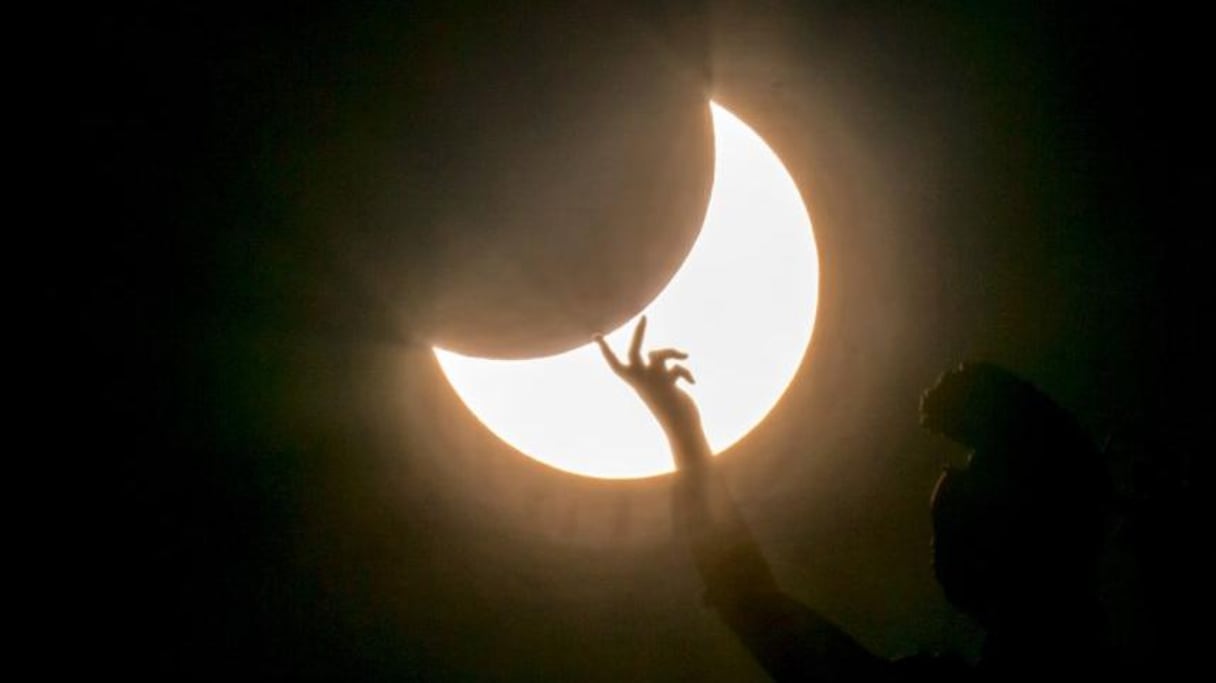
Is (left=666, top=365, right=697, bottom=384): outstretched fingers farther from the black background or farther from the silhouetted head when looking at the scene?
the silhouetted head

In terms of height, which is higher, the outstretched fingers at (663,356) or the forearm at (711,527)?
the outstretched fingers at (663,356)

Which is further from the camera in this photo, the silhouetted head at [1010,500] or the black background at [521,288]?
the black background at [521,288]

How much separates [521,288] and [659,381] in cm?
19

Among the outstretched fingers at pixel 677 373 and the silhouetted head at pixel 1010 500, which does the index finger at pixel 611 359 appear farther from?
the silhouetted head at pixel 1010 500

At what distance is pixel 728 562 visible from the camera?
0.96 meters

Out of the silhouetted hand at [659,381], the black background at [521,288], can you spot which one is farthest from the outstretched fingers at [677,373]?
the black background at [521,288]

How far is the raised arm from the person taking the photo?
0.93 m

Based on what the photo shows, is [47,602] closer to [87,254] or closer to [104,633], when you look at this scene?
[104,633]

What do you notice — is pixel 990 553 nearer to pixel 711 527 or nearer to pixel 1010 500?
pixel 1010 500

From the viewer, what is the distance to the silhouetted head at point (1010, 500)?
0.94m

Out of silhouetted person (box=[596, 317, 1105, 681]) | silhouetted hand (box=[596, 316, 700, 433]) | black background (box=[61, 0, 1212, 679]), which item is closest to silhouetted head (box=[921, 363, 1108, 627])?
silhouetted person (box=[596, 317, 1105, 681])

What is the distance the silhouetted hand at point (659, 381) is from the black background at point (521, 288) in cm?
8

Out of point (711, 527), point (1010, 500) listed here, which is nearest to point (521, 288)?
point (711, 527)

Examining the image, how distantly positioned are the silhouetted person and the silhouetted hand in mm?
79
